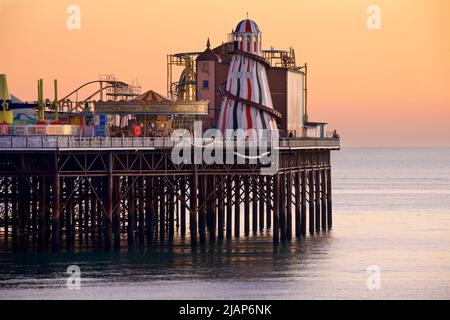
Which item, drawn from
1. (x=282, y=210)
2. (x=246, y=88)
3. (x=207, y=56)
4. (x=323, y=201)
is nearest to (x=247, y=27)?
(x=246, y=88)

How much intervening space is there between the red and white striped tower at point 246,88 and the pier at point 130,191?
349 centimetres

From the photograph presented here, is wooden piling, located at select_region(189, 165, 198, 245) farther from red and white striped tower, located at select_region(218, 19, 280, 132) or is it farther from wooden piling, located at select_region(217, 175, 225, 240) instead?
red and white striped tower, located at select_region(218, 19, 280, 132)

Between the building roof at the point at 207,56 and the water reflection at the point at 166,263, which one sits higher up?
the building roof at the point at 207,56

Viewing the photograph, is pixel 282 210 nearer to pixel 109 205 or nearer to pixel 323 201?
pixel 109 205

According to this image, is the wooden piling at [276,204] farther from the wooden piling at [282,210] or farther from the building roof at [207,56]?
the building roof at [207,56]

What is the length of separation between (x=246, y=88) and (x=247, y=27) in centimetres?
412

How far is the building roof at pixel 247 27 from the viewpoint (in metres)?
106

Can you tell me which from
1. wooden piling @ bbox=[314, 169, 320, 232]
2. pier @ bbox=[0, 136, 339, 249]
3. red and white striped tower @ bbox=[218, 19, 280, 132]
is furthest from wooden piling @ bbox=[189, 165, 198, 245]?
wooden piling @ bbox=[314, 169, 320, 232]

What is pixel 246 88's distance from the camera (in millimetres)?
105750

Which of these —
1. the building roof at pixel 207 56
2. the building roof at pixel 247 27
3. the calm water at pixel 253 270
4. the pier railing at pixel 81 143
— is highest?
the building roof at pixel 247 27

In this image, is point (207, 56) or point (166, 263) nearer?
point (166, 263)

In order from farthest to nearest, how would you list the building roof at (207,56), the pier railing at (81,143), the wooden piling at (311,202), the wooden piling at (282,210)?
1. the building roof at (207,56)
2. the wooden piling at (311,202)
3. the wooden piling at (282,210)
4. the pier railing at (81,143)

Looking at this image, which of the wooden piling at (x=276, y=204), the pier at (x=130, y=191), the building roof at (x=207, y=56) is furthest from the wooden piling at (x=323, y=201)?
the wooden piling at (x=276, y=204)

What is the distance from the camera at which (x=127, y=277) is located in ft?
278
